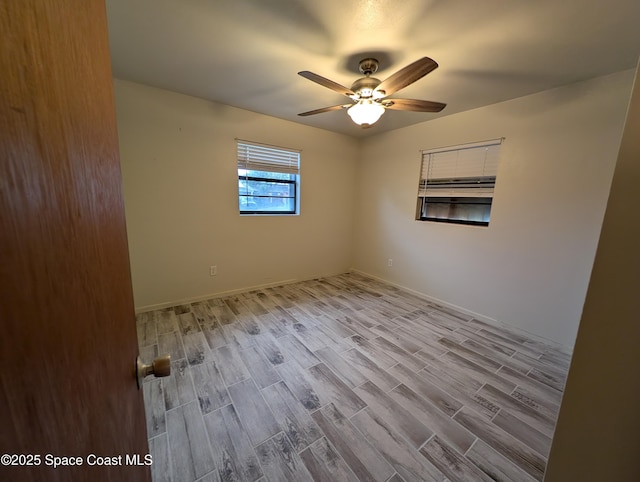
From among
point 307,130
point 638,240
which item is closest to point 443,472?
point 638,240

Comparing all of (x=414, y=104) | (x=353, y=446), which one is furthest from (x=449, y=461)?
(x=414, y=104)

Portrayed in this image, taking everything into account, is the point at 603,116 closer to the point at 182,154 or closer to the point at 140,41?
the point at 140,41

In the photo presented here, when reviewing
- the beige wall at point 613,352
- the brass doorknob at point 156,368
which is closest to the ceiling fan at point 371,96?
the beige wall at point 613,352

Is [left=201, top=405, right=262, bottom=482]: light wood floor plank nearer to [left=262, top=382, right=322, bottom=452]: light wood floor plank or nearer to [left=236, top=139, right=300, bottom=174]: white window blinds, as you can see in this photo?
[left=262, top=382, right=322, bottom=452]: light wood floor plank

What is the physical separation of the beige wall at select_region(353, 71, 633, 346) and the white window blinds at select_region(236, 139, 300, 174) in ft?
5.32

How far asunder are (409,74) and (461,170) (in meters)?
1.80

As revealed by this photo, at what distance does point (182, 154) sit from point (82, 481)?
2.91 metres

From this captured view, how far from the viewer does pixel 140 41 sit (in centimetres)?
169

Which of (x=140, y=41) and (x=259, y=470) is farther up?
(x=140, y=41)

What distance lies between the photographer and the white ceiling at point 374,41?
1.34 meters

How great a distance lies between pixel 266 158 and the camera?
318 cm

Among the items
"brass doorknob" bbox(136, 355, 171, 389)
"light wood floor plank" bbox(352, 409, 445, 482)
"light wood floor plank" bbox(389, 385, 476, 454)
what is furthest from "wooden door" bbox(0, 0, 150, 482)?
"light wood floor plank" bbox(389, 385, 476, 454)

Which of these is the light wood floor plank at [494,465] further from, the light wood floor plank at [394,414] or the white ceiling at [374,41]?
the white ceiling at [374,41]

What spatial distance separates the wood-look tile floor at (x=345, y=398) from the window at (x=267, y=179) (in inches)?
59.9
